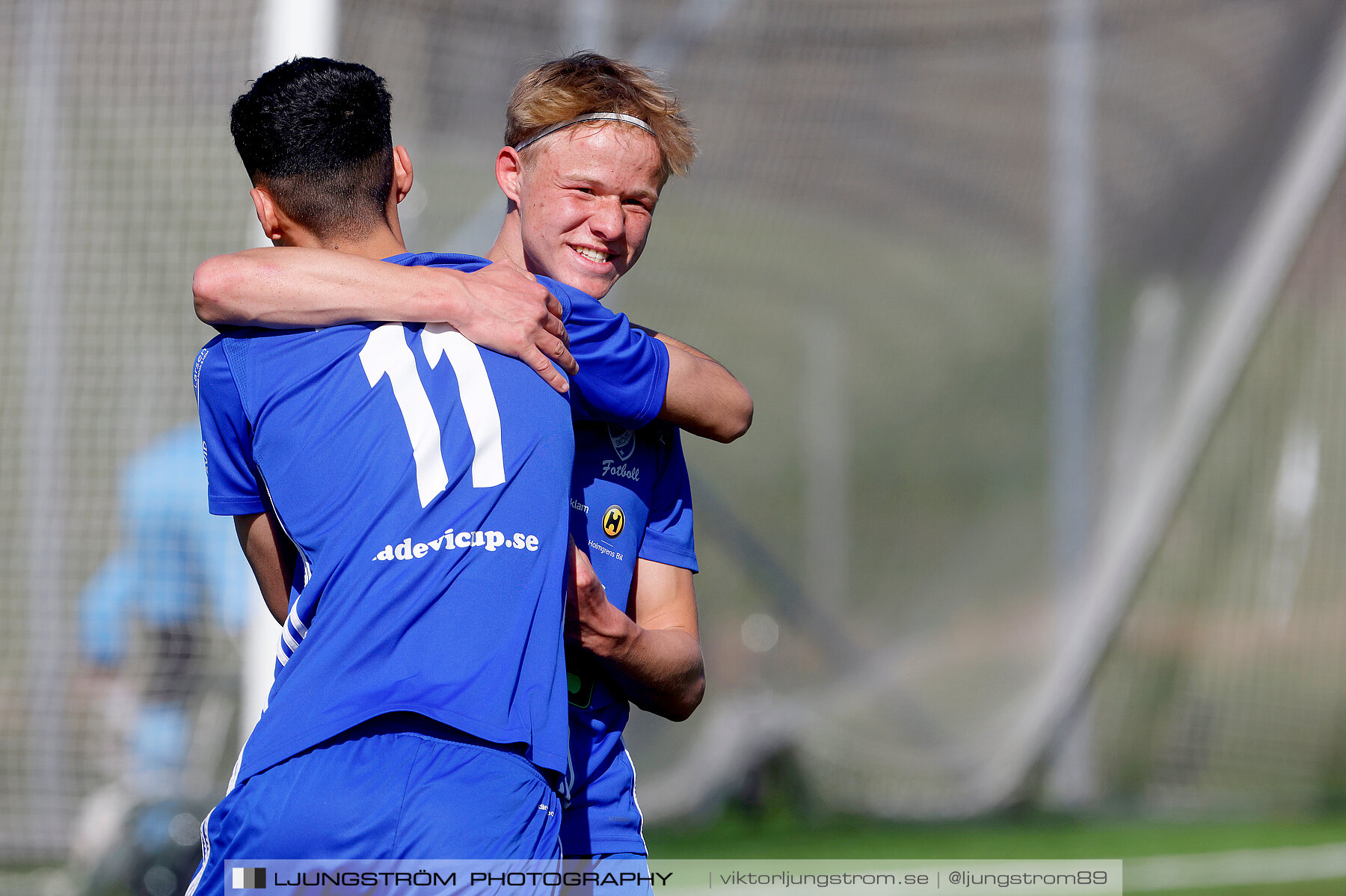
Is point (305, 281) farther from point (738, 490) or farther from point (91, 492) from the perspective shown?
point (738, 490)

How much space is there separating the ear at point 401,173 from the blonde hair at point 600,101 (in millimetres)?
256

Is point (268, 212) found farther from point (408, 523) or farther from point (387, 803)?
point (387, 803)

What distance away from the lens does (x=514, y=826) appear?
1492 mm

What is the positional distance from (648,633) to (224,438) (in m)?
0.69

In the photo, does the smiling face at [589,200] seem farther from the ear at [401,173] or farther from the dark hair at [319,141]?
the dark hair at [319,141]

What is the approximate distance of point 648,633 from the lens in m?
1.93

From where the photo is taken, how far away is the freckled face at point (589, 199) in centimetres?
208

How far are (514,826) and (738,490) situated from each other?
584 cm

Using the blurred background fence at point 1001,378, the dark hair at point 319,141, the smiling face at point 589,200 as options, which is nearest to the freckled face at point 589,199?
the smiling face at point 589,200

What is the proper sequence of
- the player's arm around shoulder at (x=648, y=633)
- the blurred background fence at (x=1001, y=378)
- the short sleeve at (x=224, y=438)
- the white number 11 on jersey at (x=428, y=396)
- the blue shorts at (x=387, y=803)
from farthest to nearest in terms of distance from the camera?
1. the blurred background fence at (x=1001, y=378)
2. the player's arm around shoulder at (x=648, y=633)
3. the short sleeve at (x=224, y=438)
4. the white number 11 on jersey at (x=428, y=396)
5. the blue shorts at (x=387, y=803)

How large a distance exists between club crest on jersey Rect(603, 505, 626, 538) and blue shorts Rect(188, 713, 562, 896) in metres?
0.55

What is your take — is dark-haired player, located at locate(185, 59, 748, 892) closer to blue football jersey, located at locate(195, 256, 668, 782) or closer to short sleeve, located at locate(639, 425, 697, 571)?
blue football jersey, located at locate(195, 256, 668, 782)

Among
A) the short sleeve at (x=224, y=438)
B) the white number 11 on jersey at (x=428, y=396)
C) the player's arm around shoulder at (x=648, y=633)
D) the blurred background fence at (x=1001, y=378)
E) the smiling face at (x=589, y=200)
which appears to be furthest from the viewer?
the blurred background fence at (x=1001, y=378)

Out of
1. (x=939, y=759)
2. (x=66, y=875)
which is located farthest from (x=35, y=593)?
(x=939, y=759)
